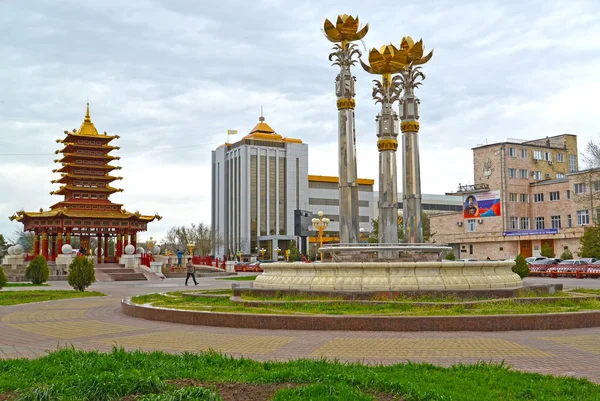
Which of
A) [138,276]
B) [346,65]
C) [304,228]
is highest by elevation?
[346,65]

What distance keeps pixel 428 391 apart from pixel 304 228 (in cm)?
4344

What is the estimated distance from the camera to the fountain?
14.5 m

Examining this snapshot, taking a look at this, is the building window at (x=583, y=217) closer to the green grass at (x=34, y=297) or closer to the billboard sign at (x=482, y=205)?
the billboard sign at (x=482, y=205)

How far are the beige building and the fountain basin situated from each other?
4996 centimetres

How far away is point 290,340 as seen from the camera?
1021cm

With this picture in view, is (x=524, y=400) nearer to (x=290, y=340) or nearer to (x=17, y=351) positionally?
(x=290, y=340)

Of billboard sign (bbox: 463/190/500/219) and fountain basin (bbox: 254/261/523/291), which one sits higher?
billboard sign (bbox: 463/190/500/219)

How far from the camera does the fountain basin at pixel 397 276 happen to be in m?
14.3

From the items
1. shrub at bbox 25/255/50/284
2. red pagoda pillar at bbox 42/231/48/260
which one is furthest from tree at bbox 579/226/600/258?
red pagoda pillar at bbox 42/231/48/260

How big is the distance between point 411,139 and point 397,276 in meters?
9.44

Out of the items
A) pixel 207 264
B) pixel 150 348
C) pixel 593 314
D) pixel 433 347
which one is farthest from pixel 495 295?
pixel 207 264

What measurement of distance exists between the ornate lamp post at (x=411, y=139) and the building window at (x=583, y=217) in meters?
45.1

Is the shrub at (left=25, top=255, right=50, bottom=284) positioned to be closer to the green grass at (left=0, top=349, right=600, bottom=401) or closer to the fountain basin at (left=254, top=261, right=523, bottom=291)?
the fountain basin at (left=254, top=261, right=523, bottom=291)

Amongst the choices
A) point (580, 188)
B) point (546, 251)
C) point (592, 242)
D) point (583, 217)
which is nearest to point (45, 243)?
point (592, 242)
